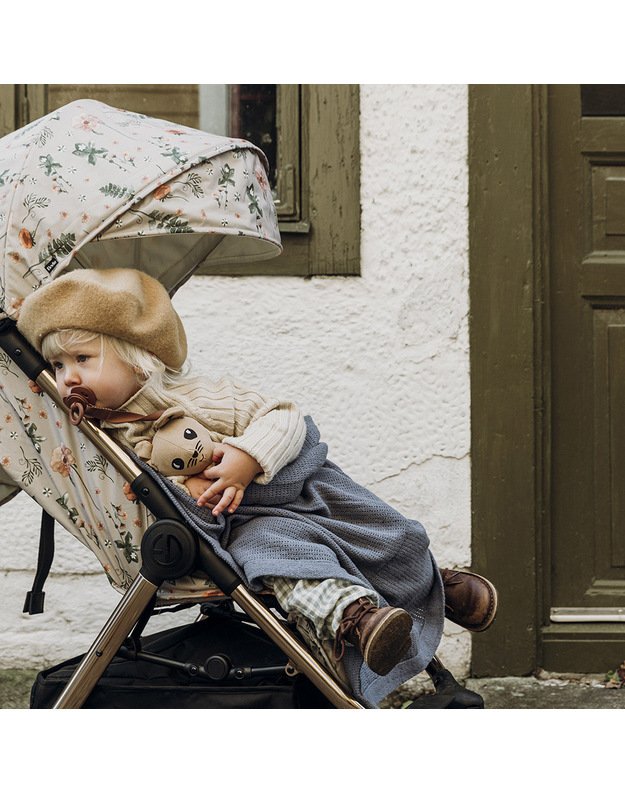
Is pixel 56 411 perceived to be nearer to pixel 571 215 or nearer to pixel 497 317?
pixel 497 317

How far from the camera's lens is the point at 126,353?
2.55 m

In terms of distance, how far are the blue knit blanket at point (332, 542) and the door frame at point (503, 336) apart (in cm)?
123

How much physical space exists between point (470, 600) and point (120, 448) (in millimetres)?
1048

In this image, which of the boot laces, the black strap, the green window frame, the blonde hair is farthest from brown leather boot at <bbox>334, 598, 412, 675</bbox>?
the green window frame

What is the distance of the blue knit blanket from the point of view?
239cm

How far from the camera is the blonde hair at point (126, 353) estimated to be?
2475mm

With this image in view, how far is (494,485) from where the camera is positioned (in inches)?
154

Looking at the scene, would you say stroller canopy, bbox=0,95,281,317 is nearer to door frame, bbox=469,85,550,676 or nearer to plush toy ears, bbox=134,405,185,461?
plush toy ears, bbox=134,405,185,461

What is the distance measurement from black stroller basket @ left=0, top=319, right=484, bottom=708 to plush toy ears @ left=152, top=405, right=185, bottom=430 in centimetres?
13

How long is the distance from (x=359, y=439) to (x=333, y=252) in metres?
0.71

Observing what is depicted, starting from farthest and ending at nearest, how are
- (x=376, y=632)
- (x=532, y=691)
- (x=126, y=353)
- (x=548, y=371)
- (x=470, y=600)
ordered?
(x=548, y=371)
(x=532, y=691)
(x=470, y=600)
(x=126, y=353)
(x=376, y=632)

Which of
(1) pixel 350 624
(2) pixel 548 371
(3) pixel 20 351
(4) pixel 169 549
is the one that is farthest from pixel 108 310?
(2) pixel 548 371

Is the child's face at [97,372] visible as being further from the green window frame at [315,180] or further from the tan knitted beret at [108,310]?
the green window frame at [315,180]

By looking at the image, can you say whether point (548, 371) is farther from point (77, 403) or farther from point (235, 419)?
point (77, 403)
